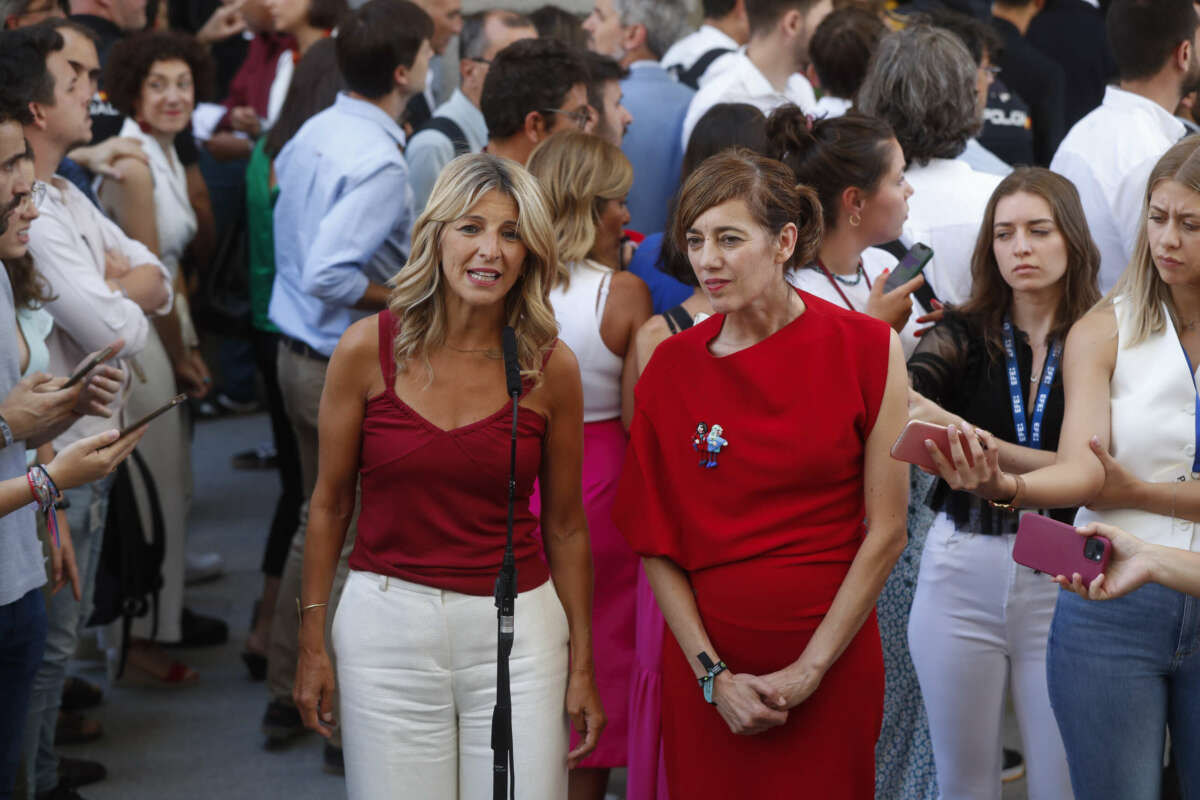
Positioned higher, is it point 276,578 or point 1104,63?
point 1104,63

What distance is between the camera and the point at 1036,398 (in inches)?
135

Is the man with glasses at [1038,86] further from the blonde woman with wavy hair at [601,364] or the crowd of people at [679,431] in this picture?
the blonde woman with wavy hair at [601,364]

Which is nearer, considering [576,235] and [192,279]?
[576,235]

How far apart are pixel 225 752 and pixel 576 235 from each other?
2.29 m

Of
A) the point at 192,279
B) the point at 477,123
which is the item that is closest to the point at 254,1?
the point at 192,279

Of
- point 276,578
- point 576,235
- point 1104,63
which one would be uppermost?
point 1104,63

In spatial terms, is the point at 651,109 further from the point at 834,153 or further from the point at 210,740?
the point at 210,740

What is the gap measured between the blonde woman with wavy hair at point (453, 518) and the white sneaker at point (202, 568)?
357 centimetres

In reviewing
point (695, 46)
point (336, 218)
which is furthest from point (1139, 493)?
point (695, 46)

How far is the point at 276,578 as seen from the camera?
5.44 meters

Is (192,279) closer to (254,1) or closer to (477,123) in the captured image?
(254,1)

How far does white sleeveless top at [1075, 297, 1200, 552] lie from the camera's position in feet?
9.46

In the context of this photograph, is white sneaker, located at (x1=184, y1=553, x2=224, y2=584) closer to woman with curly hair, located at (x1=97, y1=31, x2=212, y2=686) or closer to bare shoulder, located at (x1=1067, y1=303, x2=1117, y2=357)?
woman with curly hair, located at (x1=97, y1=31, x2=212, y2=686)

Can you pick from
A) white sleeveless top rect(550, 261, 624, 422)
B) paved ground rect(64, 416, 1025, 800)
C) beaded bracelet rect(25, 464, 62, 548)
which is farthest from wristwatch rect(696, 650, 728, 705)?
paved ground rect(64, 416, 1025, 800)
